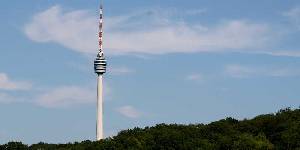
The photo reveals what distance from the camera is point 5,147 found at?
11894 centimetres

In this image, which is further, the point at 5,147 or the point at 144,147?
the point at 5,147

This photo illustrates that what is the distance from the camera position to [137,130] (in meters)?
72.2

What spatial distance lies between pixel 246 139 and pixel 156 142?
33.9 ft

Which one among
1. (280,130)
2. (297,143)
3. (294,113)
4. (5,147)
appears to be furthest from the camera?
(5,147)

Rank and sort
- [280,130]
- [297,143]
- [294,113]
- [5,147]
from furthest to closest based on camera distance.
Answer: [5,147], [294,113], [280,130], [297,143]

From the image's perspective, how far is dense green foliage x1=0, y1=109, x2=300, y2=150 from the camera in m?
61.8

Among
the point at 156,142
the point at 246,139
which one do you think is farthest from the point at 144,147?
the point at 246,139

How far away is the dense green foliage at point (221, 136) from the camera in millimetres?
61753

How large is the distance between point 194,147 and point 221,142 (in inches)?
116

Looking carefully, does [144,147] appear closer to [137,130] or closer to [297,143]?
[137,130]

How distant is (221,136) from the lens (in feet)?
216

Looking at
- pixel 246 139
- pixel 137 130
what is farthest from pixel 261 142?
Result: pixel 137 130

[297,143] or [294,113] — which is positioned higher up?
[294,113]

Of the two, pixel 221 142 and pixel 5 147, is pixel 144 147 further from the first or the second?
pixel 5 147
